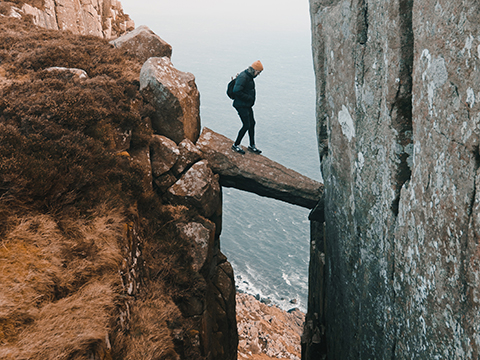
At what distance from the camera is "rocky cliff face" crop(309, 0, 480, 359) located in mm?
4371

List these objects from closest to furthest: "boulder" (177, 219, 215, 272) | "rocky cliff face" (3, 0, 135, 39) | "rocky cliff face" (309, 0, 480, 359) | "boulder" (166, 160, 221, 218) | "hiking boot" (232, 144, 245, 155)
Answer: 1. "rocky cliff face" (309, 0, 480, 359)
2. "boulder" (177, 219, 215, 272)
3. "boulder" (166, 160, 221, 218)
4. "hiking boot" (232, 144, 245, 155)
5. "rocky cliff face" (3, 0, 135, 39)

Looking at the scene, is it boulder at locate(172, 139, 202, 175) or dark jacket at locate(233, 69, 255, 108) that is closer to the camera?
boulder at locate(172, 139, 202, 175)

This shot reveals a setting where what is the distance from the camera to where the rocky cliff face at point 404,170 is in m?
4.37

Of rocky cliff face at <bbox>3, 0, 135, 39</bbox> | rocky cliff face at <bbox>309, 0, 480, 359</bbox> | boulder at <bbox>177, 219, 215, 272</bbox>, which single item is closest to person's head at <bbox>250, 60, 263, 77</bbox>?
rocky cliff face at <bbox>309, 0, 480, 359</bbox>

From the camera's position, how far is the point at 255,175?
13.0 meters

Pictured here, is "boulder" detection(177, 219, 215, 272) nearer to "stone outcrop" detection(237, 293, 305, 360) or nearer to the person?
the person

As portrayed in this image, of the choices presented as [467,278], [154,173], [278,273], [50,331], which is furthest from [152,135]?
[278,273]

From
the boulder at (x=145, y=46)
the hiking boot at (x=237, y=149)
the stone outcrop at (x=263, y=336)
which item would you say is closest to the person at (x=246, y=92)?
the hiking boot at (x=237, y=149)

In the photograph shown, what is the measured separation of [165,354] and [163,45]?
40.1 ft

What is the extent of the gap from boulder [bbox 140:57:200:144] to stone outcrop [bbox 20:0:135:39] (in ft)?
42.1

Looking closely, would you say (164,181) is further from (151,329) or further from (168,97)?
(151,329)

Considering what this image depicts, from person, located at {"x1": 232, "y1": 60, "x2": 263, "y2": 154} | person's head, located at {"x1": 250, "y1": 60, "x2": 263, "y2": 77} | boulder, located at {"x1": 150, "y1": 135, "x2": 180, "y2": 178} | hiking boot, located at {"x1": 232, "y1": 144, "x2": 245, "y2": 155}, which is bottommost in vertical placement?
boulder, located at {"x1": 150, "y1": 135, "x2": 180, "y2": 178}

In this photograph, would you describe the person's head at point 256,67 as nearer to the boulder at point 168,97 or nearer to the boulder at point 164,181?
the boulder at point 168,97

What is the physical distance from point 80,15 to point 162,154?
21.6 m
